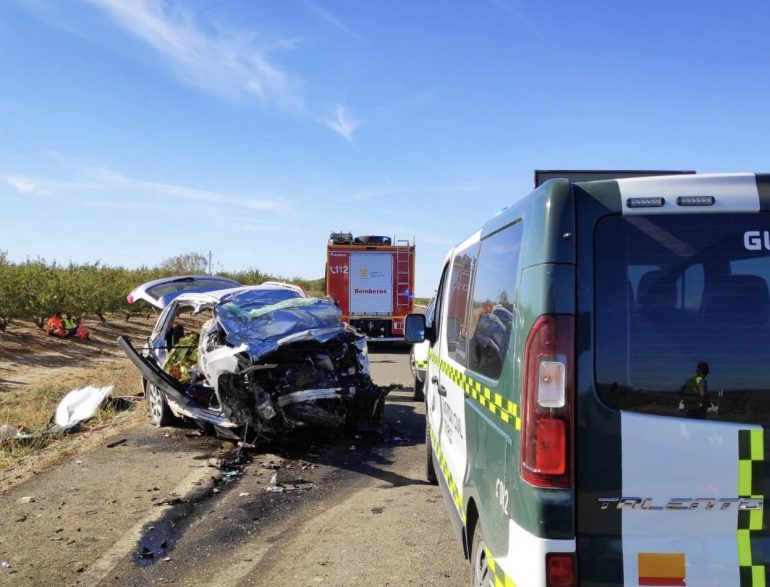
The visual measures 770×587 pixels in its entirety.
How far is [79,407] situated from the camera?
9.94 m

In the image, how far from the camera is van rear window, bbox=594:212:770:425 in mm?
2363

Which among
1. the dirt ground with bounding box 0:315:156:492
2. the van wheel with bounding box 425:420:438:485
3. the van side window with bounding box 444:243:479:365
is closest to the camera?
the van side window with bounding box 444:243:479:365

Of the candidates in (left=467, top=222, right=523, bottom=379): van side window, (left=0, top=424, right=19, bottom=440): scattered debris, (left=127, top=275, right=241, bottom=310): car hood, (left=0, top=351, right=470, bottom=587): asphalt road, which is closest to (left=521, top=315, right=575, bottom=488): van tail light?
(left=467, top=222, right=523, bottom=379): van side window

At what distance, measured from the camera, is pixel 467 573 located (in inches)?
177

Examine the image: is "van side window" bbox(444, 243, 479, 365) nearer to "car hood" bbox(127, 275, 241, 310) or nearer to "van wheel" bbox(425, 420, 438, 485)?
"van wheel" bbox(425, 420, 438, 485)

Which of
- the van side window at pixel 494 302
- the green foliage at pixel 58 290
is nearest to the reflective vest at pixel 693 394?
the van side window at pixel 494 302

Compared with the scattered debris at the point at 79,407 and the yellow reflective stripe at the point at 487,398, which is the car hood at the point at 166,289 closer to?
the scattered debris at the point at 79,407

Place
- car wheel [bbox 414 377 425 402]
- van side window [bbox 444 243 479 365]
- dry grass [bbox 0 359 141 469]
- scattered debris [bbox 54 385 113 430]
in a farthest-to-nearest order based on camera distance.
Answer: car wheel [bbox 414 377 425 402] < scattered debris [bbox 54 385 113 430] < dry grass [bbox 0 359 141 469] < van side window [bbox 444 243 479 365]

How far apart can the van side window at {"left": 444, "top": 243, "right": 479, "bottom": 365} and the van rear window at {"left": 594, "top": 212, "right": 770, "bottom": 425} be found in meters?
1.54

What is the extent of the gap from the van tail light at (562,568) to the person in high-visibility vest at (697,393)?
0.64 metres

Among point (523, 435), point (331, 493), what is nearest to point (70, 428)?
point (331, 493)

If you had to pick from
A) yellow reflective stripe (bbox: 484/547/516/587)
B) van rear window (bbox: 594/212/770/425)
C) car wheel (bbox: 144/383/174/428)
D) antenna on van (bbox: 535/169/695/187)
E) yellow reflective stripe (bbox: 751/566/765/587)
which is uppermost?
antenna on van (bbox: 535/169/695/187)

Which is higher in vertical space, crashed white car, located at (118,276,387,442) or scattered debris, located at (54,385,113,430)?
crashed white car, located at (118,276,387,442)

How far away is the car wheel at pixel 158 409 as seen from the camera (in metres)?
9.01
